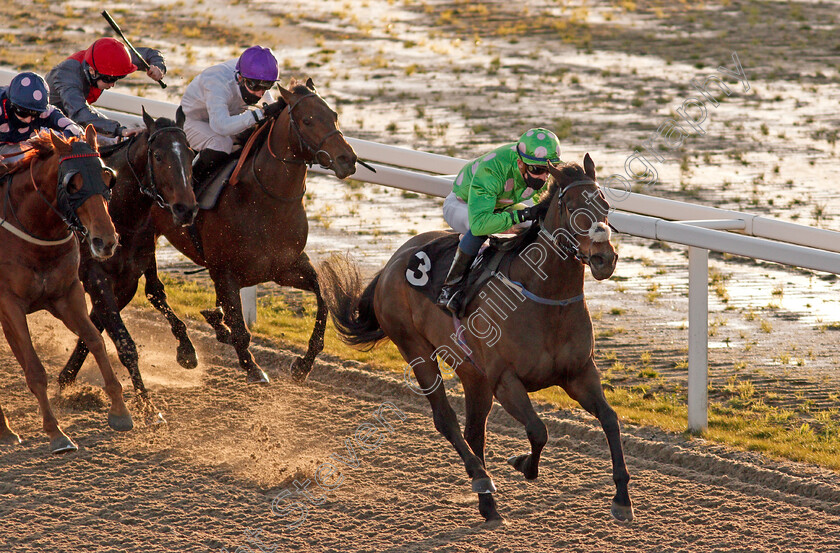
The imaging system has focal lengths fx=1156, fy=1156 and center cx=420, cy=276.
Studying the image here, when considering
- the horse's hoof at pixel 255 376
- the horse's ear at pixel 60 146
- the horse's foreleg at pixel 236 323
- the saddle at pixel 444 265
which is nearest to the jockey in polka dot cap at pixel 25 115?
the horse's ear at pixel 60 146

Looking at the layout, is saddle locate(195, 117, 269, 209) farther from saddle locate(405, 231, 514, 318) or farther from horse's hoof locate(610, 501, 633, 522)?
horse's hoof locate(610, 501, 633, 522)

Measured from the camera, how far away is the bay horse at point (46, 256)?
527cm

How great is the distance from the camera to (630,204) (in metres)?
6.56

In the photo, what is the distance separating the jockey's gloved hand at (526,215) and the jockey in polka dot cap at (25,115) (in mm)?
2299

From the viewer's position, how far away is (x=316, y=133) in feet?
19.1

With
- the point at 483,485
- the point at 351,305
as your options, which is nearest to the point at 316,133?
the point at 351,305

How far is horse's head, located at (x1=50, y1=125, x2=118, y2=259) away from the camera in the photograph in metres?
5.11

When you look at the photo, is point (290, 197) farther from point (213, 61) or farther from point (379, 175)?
point (213, 61)

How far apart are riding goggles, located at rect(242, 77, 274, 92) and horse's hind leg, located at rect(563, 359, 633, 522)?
8.34 feet

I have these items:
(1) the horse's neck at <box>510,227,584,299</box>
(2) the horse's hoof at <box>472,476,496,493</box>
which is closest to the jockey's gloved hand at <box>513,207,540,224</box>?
(1) the horse's neck at <box>510,227,584,299</box>

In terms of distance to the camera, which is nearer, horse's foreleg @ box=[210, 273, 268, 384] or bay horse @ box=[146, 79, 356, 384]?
bay horse @ box=[146, 79, 356, 384]

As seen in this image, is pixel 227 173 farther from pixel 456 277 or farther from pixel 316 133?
pixel 456 277

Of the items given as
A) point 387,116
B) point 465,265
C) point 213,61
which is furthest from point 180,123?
point 213,61

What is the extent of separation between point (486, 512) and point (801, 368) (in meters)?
2.80
